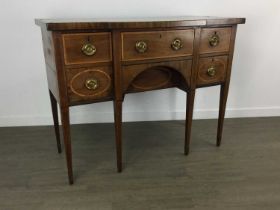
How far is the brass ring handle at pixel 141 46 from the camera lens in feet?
4.04

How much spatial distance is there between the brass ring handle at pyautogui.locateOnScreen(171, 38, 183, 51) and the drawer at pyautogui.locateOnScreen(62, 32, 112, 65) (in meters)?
0.33

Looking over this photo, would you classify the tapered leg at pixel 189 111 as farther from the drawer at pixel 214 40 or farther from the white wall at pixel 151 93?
the white wall at pixel 151 93

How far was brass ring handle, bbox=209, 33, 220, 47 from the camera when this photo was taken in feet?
4.60

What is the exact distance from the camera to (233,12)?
1.91m

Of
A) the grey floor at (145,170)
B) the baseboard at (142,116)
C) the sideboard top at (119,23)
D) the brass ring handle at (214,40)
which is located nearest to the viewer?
the sideboard top at (119,23)

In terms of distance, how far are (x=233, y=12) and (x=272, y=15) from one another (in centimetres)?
30

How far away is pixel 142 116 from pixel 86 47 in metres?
1.07

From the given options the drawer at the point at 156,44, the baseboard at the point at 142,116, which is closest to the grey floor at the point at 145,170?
the baseboard at the point at 142,116

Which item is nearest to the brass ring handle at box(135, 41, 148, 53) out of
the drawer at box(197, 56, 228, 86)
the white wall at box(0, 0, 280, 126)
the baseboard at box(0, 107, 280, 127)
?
the drawer at box(197, 56, 228, 86)

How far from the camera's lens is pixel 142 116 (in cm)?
212

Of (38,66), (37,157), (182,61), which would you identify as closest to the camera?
(182,61)

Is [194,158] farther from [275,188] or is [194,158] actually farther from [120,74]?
[120,74]

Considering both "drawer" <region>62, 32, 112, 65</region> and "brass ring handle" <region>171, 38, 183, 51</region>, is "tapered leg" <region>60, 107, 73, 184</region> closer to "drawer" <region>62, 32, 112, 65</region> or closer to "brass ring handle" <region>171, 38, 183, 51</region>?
"drawer" <region>62, 32, 112, 65</region>

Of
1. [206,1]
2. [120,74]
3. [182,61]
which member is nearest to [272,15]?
[206,1]
